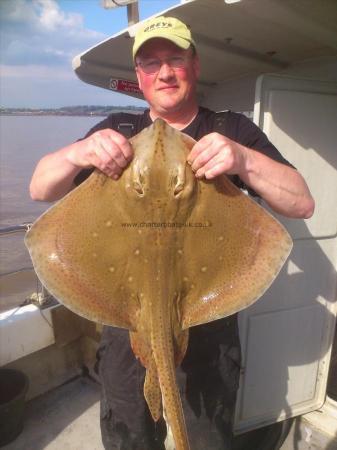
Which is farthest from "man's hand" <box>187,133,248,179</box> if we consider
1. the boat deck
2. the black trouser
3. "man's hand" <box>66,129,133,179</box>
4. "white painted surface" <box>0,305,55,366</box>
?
the boat deck

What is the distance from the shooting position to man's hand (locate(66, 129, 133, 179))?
1747 millimetres

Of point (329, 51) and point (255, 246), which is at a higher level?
point (329, 51)

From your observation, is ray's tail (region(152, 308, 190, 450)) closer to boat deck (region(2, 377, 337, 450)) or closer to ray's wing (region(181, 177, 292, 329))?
ray's wing (region(181, 177, 292, 329))

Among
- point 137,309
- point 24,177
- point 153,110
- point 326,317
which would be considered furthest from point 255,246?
point 24,177

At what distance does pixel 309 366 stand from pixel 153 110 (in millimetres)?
2961

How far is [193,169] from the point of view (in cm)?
177

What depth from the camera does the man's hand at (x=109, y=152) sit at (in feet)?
5.73

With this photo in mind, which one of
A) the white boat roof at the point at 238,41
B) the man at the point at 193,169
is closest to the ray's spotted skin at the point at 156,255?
the man at the point at 193,169

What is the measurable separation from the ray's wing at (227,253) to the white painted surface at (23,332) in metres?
2.51

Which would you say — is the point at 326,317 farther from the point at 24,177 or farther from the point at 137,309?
the point at 24,177

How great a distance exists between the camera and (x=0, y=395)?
3.80m

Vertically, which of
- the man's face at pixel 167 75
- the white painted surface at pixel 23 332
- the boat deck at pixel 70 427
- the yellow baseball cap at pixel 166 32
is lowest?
the boat deck at pixel 70 427

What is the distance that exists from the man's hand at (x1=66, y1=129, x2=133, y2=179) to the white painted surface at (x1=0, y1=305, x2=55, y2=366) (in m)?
2.58

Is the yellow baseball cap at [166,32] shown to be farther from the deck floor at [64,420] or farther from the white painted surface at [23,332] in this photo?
the deck floor at [64,420]
